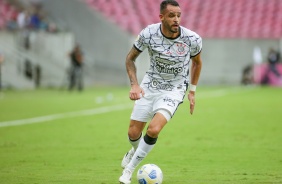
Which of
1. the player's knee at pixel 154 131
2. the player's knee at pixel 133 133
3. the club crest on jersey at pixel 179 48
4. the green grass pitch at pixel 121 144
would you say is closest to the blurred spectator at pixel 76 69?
the green grass pitch at pixel 121 144

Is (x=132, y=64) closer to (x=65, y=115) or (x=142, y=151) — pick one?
(x=142, y=151)

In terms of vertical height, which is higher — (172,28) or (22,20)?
(172,28)

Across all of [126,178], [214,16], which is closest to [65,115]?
[126,178]

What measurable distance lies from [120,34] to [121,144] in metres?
26.7

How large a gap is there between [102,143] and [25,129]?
358 cm

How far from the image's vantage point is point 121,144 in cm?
1391

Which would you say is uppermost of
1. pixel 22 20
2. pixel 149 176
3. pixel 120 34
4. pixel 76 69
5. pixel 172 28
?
pixel 172 28

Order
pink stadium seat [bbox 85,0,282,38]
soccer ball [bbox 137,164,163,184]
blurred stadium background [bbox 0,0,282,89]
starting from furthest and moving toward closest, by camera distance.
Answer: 1. pink stadium seat [bbox 85,0,282,38]
2. blurred stadium background [bbox 0,0,282,89]
3. soccer ball [bbox 137,164,163,184]

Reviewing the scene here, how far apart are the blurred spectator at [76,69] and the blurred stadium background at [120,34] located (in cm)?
251

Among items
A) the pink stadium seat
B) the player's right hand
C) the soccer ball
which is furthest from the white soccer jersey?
the pink stadium seat

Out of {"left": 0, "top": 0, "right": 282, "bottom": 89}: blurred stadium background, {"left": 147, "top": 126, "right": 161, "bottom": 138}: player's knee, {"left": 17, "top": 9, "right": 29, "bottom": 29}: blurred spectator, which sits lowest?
{"left": 0, "top": 0, "right": 282, "bottom": 89}: blurred stadium background

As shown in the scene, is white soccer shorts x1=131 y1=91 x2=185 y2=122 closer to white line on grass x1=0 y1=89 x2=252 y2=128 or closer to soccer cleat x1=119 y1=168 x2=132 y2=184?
soccer cleat x1=119 y1=168 x2=132 y2=184

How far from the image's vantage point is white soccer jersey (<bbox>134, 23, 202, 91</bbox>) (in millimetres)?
9453

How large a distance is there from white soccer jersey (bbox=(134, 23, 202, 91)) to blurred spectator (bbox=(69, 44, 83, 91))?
25.1 meters
